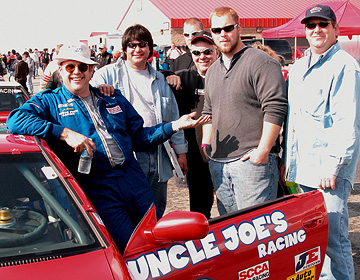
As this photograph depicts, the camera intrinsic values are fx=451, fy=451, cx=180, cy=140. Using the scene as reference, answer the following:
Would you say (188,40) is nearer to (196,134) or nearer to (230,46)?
(196,134)

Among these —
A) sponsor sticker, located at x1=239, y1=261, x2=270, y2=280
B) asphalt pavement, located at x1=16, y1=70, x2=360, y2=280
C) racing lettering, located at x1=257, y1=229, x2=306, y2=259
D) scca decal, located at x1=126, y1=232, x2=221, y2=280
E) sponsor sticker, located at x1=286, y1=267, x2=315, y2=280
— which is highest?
scca decal, located at x1=126, y1=232, x2=221, y2=280

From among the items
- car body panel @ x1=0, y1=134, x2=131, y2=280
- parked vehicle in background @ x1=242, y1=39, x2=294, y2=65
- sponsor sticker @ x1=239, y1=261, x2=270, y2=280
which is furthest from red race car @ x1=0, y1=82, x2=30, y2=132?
parked vehicle in background @ x1=242, y1=39, x2=294, y2=65

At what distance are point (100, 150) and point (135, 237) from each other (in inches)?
34.2

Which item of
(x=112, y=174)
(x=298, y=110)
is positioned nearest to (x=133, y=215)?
(x=112, y=174)

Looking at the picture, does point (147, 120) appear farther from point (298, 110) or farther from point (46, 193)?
point (46, 193)

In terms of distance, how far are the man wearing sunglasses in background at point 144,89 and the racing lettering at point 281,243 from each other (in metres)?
1.42

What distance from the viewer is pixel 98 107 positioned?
2.92 metres

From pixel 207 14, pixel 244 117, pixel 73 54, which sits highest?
pixel 207 14

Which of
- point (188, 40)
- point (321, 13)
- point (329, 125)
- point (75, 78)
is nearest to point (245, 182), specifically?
point (329, 125)

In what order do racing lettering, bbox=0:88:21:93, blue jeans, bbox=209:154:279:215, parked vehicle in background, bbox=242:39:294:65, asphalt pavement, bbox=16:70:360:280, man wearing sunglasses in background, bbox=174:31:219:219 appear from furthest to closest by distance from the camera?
parked vehicle in background, bbox=242:39:294:65 < racing lettering, bbox=0:88:21:93 < asphalt pavement, bbox=16:70:360:280 < man wearing sunglasses in background, bbox=174:31:219:219 < blue jeans, bbox=209:154:279:215

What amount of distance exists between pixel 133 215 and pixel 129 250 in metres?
0.87

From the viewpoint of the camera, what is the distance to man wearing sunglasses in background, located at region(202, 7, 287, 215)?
3.01 metres

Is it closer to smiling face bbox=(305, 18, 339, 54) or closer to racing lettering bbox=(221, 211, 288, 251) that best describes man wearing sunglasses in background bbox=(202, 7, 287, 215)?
smiling face bbox=(305, 18, 339, 54)

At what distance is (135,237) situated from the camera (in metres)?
2.08
